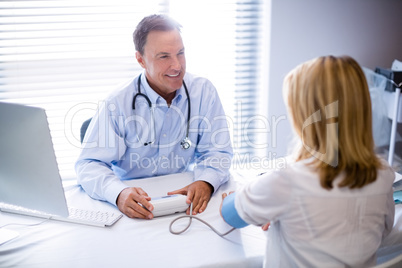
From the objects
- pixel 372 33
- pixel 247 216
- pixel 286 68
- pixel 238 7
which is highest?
pixel 238 7

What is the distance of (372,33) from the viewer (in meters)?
2.63

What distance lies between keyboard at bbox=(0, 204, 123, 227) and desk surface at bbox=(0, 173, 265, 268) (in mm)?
17

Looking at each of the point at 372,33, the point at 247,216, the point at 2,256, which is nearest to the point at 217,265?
the point at 247,216

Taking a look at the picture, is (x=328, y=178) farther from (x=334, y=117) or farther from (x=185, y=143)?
(x=185, y=143)

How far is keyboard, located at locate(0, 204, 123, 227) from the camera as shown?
1.25 m

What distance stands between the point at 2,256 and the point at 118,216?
357mm

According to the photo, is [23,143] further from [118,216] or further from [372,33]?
[372,33]

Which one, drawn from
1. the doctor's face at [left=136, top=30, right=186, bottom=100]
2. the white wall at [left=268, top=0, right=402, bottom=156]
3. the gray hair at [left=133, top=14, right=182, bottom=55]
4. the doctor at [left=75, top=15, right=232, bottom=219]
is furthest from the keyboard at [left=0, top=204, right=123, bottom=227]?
the white wall at [left=268, top=0, right=402, bottom=156]

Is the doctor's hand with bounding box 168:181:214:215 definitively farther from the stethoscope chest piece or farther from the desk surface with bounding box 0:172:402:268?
the stethoscope chest piece

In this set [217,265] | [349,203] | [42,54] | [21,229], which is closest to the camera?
[349,203]

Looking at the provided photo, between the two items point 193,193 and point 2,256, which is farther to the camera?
point 193,193

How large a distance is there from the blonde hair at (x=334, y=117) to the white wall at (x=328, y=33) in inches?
65.7

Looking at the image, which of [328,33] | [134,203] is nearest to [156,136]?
[134,203]

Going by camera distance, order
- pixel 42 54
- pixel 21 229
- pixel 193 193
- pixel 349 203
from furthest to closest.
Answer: pixel 42 54 < pixel 193 193 < pixel 21 229 < pixel 349 203
